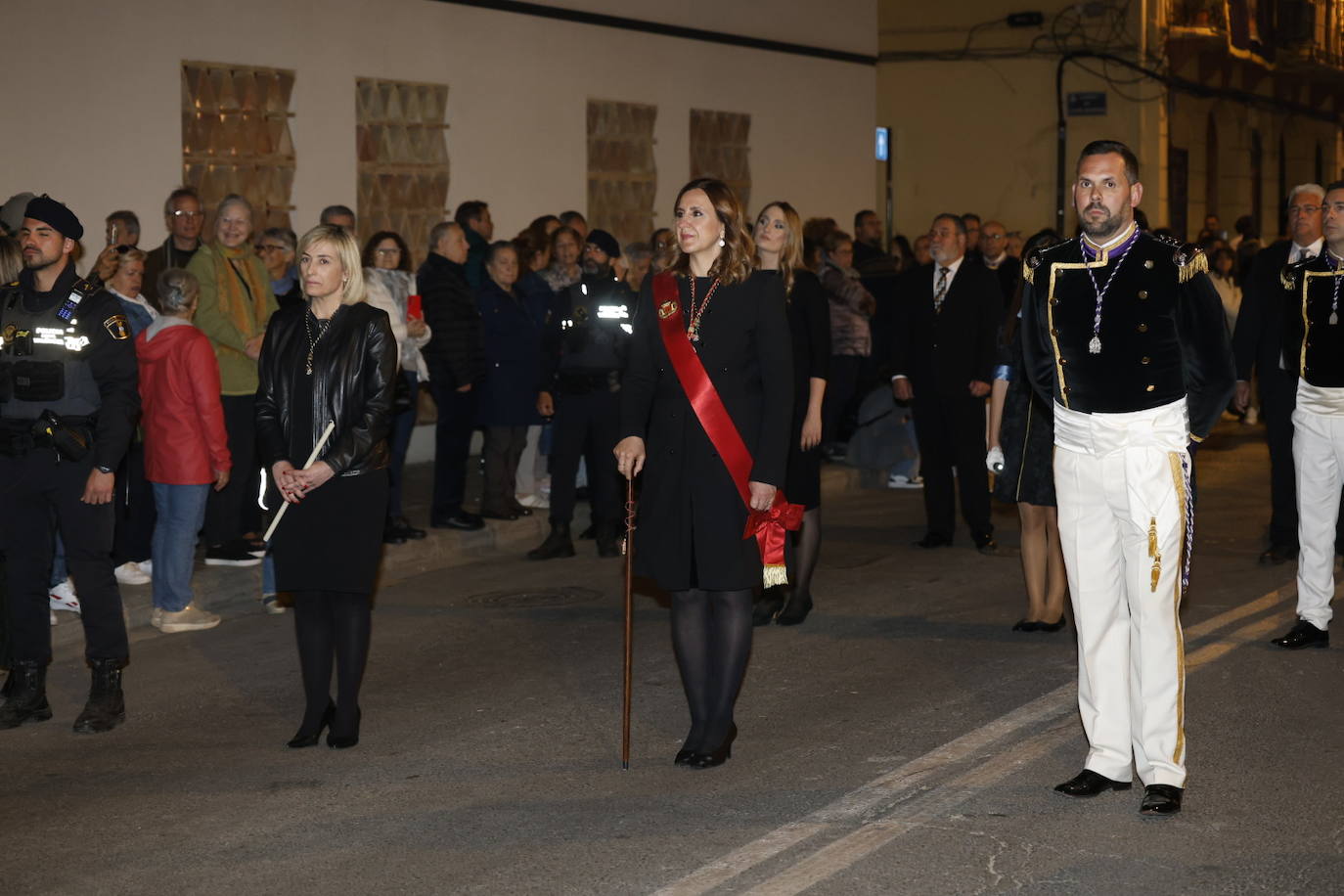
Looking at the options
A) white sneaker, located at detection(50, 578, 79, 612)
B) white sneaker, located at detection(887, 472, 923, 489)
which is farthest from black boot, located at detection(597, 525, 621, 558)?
white sneaker, located at detection(887, 472, 923, 489)

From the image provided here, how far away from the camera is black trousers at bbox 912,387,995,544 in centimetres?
1152

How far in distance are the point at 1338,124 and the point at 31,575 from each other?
38872mm

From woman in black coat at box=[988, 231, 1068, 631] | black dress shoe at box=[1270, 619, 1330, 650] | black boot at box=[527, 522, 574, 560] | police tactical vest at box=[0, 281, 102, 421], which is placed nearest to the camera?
police tactical vest at box=[0, 281, 102, 421]

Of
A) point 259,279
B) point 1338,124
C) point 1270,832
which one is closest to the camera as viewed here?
point 1270,832

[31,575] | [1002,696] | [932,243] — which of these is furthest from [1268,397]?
[31,575]

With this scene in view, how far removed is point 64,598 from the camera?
376 inches

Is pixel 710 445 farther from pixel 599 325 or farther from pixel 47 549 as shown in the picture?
pixel 599 325

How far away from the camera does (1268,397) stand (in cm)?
1099

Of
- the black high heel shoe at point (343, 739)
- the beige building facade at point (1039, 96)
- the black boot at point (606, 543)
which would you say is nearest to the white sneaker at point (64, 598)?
the black high heel shoe at point (343, 739)

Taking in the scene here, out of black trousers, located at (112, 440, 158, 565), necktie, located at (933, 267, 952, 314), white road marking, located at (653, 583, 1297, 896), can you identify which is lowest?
white road marking, located at (653, 583, 1297, 896)

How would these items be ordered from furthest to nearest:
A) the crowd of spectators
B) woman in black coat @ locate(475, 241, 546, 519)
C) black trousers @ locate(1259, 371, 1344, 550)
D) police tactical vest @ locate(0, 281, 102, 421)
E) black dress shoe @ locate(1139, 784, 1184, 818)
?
Result: woman in black coat @ locate(475, 241, 546, 519) < black trousers @ locate(1259, 371, 1344, 550) < the crowd of spectators < police tactical vest @ locate(0, 281, 102, 421) < black dress shoe @ locate(1139, 784, 1184, 818)

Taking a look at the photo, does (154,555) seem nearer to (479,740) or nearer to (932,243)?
(479,740)

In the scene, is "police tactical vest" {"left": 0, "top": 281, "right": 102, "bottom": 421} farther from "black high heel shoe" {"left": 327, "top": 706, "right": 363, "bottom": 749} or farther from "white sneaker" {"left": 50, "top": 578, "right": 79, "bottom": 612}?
"white sneaker" {"left": 50, "top": 578, "right": 79, "bottom": 612}

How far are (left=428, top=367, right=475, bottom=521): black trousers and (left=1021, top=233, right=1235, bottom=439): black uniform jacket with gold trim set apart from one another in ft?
21.6
